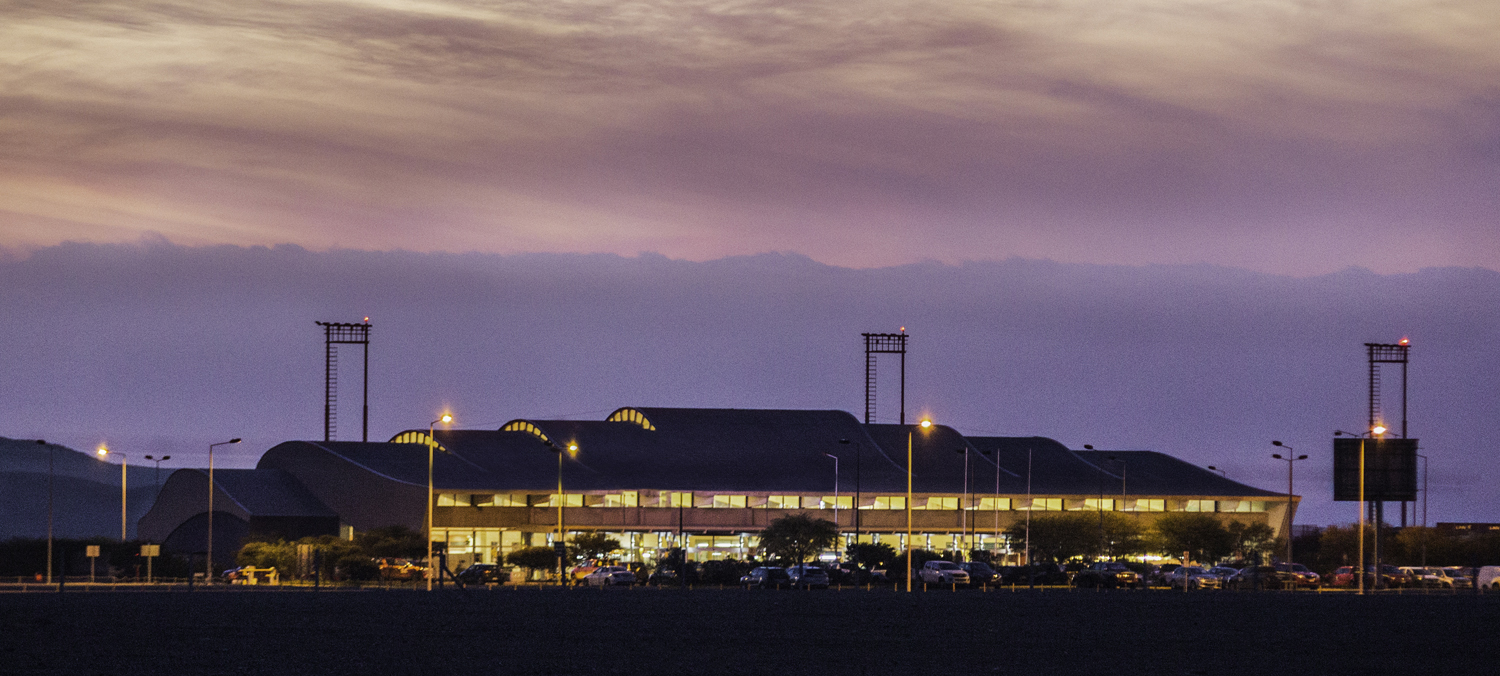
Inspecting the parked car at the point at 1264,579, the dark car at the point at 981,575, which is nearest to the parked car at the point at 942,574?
the dark car at the point at 981,575

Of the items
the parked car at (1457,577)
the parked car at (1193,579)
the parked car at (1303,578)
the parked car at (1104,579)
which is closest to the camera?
the parked car at (1104,579)

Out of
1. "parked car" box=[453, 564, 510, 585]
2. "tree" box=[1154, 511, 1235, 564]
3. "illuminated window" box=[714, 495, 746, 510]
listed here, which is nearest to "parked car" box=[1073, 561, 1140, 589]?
"parked car" box=[453, 564, 510, 585]

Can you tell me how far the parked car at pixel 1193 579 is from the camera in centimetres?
8656

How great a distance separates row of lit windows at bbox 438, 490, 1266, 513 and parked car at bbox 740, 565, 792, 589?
39.2 metres

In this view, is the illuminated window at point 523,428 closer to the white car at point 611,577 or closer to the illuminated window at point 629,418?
the illuminated window at point 629,418

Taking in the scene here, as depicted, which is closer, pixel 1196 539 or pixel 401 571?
pixel 401 571

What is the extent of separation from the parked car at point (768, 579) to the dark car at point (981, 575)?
31.2 ft

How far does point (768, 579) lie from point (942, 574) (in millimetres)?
8877

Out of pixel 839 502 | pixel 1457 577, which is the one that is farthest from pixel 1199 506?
pixel 1457 577

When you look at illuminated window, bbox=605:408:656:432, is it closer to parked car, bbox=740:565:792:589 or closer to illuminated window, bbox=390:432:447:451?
illuminated window, bbox=390:432:447:451

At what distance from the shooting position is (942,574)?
82.2 metres

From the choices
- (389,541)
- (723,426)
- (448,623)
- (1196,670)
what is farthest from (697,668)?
(723,426)

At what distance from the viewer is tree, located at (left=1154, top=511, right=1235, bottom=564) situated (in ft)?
389

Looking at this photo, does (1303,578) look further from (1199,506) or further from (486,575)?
(486,575)
